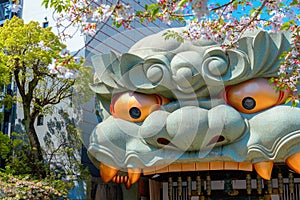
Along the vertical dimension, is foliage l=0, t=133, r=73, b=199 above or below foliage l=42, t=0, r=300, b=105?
below

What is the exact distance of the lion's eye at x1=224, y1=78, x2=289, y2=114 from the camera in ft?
33.9

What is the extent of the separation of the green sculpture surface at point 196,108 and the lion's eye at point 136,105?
0.08 feet

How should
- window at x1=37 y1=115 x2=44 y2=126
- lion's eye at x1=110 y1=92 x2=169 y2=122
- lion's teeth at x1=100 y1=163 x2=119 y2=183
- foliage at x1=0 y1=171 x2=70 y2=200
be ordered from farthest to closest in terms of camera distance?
window at x1=37 y1=115 x2=44 y2=126
lion's teeth at x1=100 y1=163 x2=119 y2=183
lion's eye at x1=110 y1=92 x2=169 y2=122
foliage at x1=0 y1=171 x2=70 y2=200

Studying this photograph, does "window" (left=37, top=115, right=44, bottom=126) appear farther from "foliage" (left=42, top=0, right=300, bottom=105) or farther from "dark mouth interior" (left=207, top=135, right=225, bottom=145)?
"foliage" (left=42, top=0, right=300, bottom=105)

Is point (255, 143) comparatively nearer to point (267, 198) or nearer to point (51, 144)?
point (267, 198)

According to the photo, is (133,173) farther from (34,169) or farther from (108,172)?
(34,169)

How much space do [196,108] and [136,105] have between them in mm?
1489

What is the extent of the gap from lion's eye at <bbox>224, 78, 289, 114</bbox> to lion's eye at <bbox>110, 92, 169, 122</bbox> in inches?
61.2

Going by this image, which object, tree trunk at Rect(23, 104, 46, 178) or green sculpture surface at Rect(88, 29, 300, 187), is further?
tree trunk at Rect(23, 104, 46, 178)

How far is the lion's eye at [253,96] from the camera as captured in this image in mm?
10344

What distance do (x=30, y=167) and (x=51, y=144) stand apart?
51.0 inches

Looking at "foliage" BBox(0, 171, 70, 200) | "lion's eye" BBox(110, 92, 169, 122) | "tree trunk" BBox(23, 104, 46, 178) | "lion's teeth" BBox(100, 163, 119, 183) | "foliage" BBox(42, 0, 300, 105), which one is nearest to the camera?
"foliage" BBox(42, 0, 300, 105)

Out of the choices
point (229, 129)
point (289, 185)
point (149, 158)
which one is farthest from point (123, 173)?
point (289, 185)

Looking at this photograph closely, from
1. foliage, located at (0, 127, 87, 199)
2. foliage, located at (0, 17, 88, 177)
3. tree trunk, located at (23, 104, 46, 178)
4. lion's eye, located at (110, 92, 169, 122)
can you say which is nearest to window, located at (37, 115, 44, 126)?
foliage, located at (0, 127, 87, 199)
